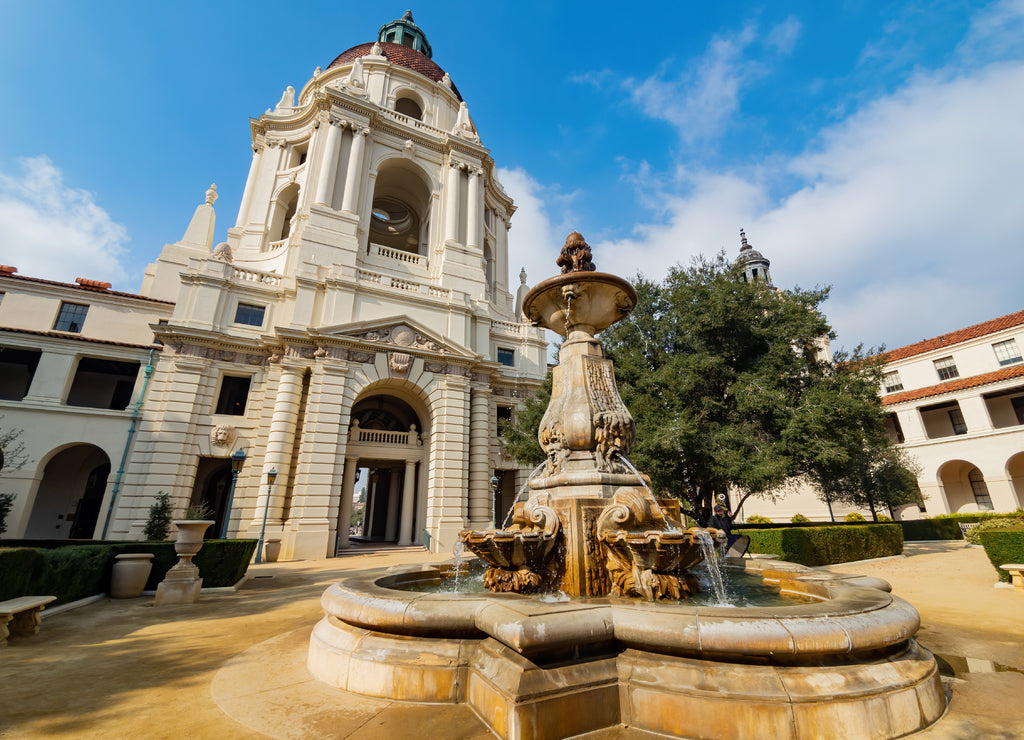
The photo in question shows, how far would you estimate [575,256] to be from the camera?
300 inches

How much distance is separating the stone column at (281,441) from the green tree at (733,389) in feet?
46.7

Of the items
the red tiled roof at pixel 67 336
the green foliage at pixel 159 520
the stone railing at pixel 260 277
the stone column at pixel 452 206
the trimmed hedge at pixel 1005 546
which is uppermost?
the stone column at pixel 452 206

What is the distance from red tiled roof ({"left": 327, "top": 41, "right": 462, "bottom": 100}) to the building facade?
2769 millimetres

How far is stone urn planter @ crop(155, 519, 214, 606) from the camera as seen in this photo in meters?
8.80

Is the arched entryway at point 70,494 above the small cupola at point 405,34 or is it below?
below

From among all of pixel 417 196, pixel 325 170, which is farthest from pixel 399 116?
pixel 325 170

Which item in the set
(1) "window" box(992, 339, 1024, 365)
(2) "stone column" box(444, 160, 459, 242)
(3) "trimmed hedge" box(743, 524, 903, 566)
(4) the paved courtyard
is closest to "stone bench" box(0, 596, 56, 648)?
(4) the paved courtyard

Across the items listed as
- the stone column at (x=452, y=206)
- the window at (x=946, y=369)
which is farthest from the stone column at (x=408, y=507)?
the window at (x=946, y=369)

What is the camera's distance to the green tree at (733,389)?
45.3 feet

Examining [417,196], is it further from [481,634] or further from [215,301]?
[481,634]

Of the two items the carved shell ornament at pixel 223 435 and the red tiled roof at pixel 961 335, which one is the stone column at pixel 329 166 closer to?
the carved shell ornament at pixel 223 435

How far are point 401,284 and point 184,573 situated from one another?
17.6 metres

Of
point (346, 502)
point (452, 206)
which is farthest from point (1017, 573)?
point (452, 206)

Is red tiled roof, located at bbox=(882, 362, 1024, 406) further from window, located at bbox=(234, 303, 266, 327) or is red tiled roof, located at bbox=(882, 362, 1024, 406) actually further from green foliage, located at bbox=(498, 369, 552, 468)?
window, located at bbox=(234, 303, 266, 327)
